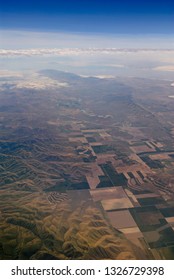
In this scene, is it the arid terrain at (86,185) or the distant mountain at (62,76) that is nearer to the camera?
the arid terrain at (86,185)

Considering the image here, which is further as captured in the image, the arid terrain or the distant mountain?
the distant mountain

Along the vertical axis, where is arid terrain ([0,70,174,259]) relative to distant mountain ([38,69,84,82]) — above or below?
below

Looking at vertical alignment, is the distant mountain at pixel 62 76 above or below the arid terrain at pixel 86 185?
above

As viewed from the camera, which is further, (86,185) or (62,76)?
(62,76)

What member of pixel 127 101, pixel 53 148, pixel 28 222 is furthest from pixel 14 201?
pixel 127 101

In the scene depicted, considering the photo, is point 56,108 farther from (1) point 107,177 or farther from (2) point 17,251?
(2) point 17,251

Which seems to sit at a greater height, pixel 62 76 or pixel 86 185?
pixel 62 76

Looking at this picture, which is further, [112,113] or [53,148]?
[112,113]
